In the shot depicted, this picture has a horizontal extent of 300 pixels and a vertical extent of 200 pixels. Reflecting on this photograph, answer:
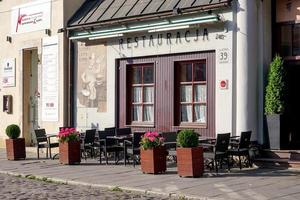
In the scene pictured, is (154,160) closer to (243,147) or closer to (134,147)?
(134,147)

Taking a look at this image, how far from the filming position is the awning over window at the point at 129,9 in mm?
15320

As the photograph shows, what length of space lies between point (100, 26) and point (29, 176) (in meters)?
6.01

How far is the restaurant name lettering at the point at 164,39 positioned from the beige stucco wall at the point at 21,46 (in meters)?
2.68

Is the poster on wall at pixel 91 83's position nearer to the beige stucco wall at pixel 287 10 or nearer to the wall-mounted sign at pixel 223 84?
the wall-mounted sign at pixel 223 84

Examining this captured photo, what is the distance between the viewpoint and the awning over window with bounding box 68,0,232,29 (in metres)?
15.3

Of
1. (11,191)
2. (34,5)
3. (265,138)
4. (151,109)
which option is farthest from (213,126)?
(34,5)

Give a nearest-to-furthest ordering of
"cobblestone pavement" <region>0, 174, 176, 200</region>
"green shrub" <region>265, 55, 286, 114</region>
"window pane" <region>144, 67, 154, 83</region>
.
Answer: "cobblestone pavement" <region>0, 174, 176, 200</region> → "green shrub" <region>265, 55, 286, 114</region> → "window pane" <region>144, 67, 154, 83</region>

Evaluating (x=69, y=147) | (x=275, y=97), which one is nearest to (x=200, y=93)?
(x=275, y=97)

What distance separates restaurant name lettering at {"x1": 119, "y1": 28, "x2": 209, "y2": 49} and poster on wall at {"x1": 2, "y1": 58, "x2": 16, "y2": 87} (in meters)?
5.83

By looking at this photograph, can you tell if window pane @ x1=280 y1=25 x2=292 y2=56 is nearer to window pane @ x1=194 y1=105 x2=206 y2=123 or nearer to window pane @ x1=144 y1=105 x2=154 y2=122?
window pane @ x1=194 y1=105 x2=206 y2=123

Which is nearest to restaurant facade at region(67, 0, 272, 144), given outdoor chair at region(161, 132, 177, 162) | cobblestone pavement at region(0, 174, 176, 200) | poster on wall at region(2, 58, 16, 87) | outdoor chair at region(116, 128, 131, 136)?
outdoor chair at region(116, 128, 131, 136)

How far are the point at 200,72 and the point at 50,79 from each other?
628 centimetres

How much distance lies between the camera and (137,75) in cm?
1762

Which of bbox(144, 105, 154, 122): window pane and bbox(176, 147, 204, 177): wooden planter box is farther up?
bbox(144, 105, 154, 122): window pane
